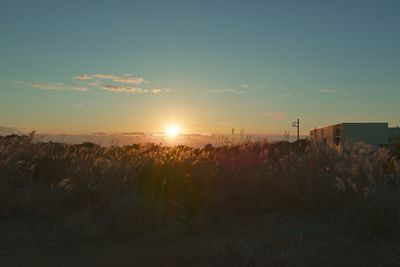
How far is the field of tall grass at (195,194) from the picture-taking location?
7.48 metres

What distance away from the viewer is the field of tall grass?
7484 millimetres

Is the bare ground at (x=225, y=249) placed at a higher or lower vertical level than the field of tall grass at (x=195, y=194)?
lower

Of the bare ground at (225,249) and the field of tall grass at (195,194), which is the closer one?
the bare ground at (225,249)

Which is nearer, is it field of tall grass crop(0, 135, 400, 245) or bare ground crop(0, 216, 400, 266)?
bare ground crop(0, 216, 400, 266)

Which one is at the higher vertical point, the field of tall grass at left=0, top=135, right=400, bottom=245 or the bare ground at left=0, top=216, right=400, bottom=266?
the field of tall grass at left=0, top=135, right=400, bottom=245

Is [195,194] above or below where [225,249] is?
above

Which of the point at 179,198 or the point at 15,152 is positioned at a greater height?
the point at 15,152

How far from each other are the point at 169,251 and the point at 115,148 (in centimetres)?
787

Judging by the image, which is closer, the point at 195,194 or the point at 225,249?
the point at 225,249

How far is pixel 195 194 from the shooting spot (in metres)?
9.46

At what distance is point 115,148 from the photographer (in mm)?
14328

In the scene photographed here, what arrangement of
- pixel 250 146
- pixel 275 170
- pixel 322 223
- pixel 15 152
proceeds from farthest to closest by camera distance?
1. pixel 250 146
2. pixel 15 152
3. pixel 275 170
4. pixel 322 223

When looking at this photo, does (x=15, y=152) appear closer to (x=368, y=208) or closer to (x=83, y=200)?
(x=83, y=200)

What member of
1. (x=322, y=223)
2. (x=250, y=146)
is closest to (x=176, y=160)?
(x=250, y=146)
